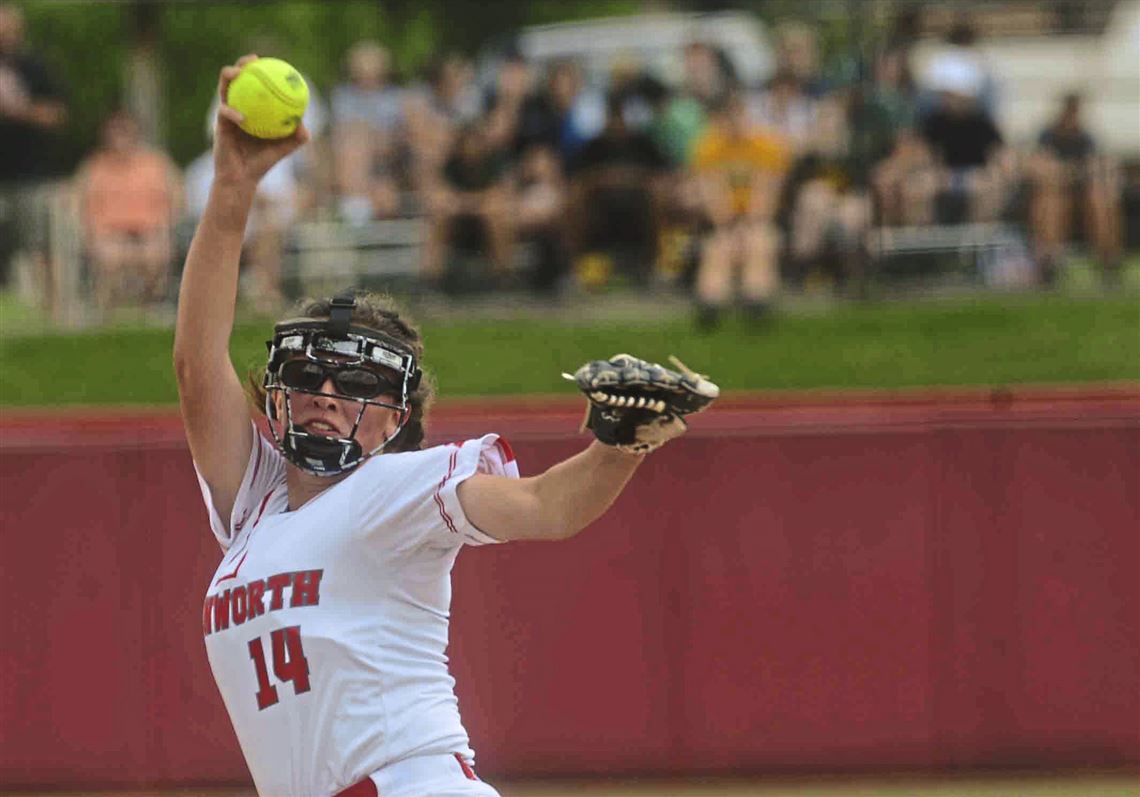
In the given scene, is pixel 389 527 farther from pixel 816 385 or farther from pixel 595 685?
pixel 816 385

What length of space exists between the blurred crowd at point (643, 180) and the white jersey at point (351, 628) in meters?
8.26

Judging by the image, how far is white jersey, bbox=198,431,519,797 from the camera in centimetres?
381

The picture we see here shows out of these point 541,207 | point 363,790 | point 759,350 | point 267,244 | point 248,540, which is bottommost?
point 363,790

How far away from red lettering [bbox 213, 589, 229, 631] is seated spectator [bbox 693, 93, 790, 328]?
324 inches

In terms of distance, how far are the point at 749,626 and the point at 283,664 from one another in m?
4.78

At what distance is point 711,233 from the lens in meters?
12.1

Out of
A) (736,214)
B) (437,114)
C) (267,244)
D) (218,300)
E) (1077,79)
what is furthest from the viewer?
(1077,79)

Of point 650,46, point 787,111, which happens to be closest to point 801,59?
point 787,111

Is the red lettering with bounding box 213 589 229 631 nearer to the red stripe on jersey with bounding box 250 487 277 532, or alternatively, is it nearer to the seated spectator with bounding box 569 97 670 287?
the red stripe on jersey with bounding box 250 487 277 532

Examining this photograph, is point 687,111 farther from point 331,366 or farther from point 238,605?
point 238,605

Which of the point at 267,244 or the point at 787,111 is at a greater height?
the point at 787,111

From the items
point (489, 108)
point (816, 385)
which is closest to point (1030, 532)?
point (816, 385)

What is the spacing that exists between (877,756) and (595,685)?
121 centimetres

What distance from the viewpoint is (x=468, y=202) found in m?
12.6
